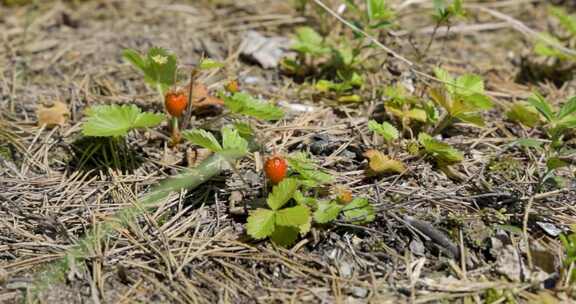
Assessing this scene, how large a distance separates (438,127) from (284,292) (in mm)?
1149

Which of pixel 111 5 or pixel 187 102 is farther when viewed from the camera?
pixel 111 5

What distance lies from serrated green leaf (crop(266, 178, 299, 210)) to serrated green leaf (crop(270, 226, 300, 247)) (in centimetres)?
8

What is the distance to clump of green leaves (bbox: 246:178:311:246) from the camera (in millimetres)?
1995

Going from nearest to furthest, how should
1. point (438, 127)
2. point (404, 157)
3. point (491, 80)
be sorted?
point (404, 157) < point (438, 127) < point (491, 80)

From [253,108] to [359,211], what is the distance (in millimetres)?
618

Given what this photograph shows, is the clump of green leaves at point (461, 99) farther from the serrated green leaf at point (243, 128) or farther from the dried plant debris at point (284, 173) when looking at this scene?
the serrated green leaf at point (243, 128)

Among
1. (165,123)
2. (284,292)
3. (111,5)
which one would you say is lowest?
(284,292)

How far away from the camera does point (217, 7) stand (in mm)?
3719

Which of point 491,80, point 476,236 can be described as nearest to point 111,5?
point 491,80

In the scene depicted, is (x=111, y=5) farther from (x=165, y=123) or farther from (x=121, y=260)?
(x=121, y=260)

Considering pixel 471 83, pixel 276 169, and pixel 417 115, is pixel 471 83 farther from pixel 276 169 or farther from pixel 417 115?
pixel 276 169

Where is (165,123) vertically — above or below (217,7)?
below

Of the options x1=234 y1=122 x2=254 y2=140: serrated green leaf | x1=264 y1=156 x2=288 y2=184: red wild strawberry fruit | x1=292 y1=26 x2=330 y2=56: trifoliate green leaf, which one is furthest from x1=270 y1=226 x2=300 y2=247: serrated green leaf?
x1=292 y1=26 x2=330 y2=56: trifoliate green leaf

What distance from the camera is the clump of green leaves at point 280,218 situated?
200cm
